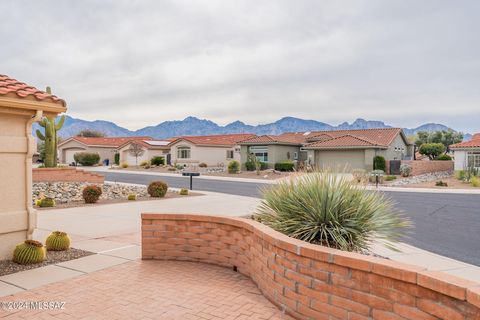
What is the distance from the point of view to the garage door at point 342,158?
3858cm

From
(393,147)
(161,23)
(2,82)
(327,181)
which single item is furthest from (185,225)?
(393,147)

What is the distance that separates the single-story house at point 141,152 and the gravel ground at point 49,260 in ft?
162

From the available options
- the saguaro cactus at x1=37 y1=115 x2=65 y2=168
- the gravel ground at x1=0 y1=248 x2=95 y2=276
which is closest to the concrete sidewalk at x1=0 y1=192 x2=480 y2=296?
the gravel ground at x1=0 y1=248 x2=95 y2=276

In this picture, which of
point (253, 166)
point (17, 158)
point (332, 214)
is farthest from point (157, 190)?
point (253, 166)

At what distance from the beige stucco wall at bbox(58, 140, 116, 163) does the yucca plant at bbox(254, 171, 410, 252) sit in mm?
60677

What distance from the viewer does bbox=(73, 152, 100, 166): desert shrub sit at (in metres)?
56.1

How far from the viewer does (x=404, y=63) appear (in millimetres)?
22344

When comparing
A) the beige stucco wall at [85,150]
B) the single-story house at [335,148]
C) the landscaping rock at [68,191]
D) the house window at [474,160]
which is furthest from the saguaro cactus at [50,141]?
the beige stucco wall at [85,150]

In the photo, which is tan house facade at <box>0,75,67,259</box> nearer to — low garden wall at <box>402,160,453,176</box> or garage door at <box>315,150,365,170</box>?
garage door at <box>315,150,365,170</box>

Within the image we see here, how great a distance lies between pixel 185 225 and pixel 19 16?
10614 mm

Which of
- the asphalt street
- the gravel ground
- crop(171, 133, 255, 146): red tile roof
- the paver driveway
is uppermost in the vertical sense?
Result: crop(171, 133, 255, 146): red tile roof

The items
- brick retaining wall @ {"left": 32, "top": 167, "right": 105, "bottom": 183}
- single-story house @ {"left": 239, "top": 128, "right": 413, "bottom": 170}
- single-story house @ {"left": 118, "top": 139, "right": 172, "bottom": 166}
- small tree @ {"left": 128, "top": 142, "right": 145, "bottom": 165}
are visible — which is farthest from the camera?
single-story house @ {"left": 118, "top": 139, "right": 172, "bottom": 166}

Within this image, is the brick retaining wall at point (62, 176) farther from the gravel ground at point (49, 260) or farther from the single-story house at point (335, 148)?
the single-story house at point (335, 148)

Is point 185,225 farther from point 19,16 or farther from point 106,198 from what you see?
point 106,198
